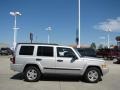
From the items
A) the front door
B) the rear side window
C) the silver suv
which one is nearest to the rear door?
the silver suv

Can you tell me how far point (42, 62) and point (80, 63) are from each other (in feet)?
6.08

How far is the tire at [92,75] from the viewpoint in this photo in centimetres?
1333

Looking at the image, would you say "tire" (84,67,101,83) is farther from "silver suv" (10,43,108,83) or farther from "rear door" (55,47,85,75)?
"rear door" (55,47,85,75)

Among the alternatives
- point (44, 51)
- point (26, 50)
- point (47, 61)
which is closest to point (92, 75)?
point (47, 61)

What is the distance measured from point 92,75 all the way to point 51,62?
7.09ft

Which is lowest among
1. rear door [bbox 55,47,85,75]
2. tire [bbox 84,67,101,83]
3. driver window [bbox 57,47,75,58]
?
tire [bbox 84,67,101,83]

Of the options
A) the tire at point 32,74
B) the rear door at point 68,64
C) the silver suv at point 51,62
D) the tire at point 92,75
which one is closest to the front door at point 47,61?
the silver suv at point 51,62

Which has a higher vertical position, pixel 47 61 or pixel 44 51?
pixel 44 51

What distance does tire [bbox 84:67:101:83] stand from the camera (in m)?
13.3

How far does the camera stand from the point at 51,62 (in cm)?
1308

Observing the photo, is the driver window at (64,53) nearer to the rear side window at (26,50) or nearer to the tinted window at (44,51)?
the tinted window at (44,51)

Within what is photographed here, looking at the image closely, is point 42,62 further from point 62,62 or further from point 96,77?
point 96,77

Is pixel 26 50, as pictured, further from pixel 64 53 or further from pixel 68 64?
pixel 68 64

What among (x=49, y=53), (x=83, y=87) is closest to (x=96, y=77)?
(x=83, y=87)
